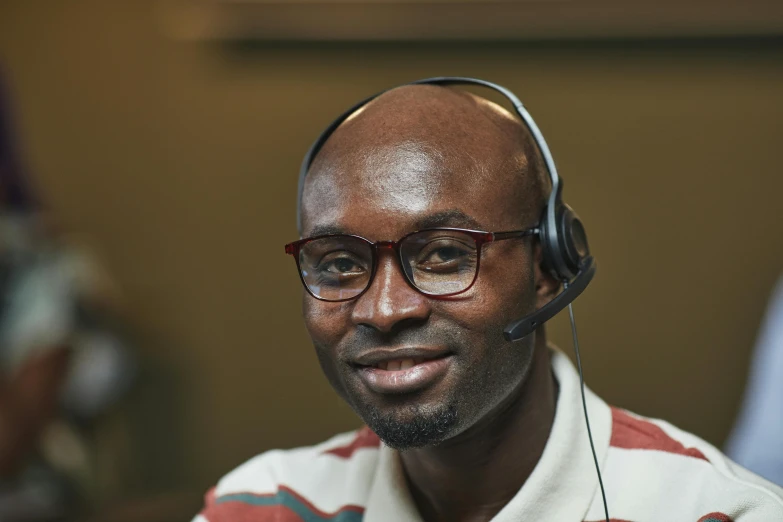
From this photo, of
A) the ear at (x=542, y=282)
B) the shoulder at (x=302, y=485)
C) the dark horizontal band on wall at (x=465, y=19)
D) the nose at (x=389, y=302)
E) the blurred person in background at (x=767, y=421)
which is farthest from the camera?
the dark horizontal band on wall at (x=465, y=19)

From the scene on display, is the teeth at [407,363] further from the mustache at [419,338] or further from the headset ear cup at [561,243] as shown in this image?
the headset ear cup at [561,243]

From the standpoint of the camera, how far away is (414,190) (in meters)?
1.14

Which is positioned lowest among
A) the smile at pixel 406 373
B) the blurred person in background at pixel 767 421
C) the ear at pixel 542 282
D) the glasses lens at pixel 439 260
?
the blurred person in background at pixel 767 421

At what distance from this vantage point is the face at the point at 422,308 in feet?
3.67

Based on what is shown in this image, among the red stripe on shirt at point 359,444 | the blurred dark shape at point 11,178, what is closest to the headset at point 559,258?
the red stripe on shirt at point 359,444

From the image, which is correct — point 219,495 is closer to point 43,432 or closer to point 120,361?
point 43,432

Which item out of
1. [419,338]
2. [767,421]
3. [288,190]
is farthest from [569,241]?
[288,190]

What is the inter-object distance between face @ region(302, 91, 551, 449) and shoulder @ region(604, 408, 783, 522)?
0.18 meters

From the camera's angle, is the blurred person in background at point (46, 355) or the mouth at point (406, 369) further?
the blurred person in background at point (46, 355)

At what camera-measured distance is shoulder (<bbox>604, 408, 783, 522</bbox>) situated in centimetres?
114

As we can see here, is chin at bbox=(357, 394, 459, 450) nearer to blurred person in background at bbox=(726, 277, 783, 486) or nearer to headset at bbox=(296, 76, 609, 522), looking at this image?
headset at bbox=(296, 76, 609, 522)

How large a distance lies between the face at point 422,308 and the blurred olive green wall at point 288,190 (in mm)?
1447

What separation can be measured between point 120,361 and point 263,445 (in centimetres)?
53

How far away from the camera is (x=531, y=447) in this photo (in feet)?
4.18
